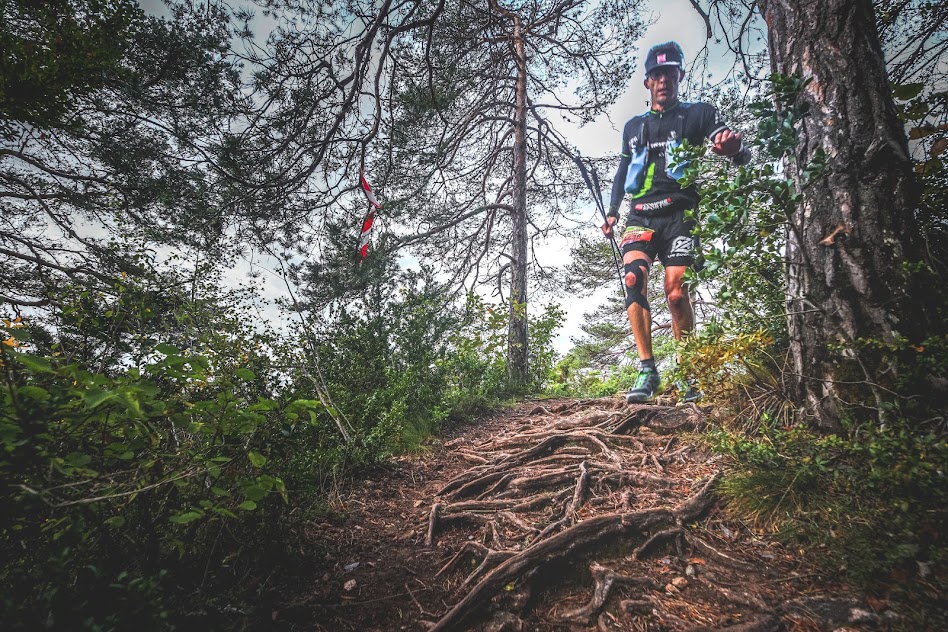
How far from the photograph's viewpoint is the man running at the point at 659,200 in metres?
3.52

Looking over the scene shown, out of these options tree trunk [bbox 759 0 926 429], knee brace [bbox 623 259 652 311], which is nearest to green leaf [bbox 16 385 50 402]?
tree trunk [bbox 759 0 926 429]

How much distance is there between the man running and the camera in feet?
11.5

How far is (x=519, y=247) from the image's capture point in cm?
773

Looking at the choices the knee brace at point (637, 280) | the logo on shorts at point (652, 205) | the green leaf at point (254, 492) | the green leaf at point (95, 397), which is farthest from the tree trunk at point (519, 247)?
the green leaf at point (95, 397)

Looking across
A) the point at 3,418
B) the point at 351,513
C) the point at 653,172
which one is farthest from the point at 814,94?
the point at 351,513

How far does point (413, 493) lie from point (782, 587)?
8.59 feet

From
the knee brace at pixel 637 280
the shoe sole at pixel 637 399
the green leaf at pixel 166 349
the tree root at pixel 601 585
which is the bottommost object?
the tree root at pixel 601 585

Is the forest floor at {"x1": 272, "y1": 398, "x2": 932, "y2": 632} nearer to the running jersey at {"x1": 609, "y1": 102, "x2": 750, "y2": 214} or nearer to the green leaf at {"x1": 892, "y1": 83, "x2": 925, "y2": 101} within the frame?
the running jersey at {"x1": 609, "y1": 102, "x2": 750, "y2": 214}

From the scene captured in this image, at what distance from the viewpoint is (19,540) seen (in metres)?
1.29

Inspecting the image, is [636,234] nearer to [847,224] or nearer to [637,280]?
[637,280]

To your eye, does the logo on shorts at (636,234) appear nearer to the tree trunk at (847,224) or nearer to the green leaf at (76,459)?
the tree trunk at (847,224)

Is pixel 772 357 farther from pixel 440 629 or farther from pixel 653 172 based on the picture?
pixel 440 629

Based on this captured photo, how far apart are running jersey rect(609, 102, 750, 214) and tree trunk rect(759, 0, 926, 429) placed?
118 cm

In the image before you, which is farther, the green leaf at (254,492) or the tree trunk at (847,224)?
the tree trunk at (847,224)
